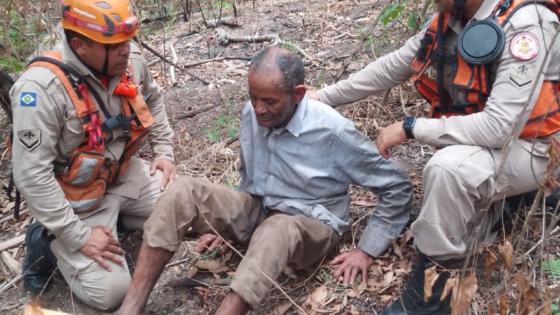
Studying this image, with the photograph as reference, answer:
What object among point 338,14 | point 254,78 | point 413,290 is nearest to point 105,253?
point 254,78

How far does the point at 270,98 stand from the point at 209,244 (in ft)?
4.28

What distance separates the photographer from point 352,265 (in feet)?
11.3

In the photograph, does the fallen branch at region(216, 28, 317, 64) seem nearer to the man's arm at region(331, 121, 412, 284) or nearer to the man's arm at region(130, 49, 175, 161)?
the man's arm at region(130, 49, 175, 161)

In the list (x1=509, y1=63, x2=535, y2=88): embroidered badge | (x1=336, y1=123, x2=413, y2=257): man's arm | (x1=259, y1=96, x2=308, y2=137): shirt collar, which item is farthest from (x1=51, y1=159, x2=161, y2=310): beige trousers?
(x1=509, y1=63, x2=535, y2=88): embroidered badge

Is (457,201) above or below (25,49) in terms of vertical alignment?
above

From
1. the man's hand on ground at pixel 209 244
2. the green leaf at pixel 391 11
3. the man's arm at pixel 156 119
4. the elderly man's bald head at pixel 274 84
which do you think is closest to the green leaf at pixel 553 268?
the elderly man's bald head at pixel 274 84

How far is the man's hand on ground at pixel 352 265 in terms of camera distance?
3402 mm

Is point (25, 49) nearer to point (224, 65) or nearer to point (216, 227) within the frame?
point (224, 65)

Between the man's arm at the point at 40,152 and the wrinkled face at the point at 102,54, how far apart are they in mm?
247

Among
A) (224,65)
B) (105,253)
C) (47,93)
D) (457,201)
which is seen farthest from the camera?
(224,65)

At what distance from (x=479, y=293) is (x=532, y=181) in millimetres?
672

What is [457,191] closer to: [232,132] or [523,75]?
[523,75]

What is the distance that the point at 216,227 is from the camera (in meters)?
3.42

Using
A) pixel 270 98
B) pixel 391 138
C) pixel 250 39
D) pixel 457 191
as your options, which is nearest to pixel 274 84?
pixel 270 98
